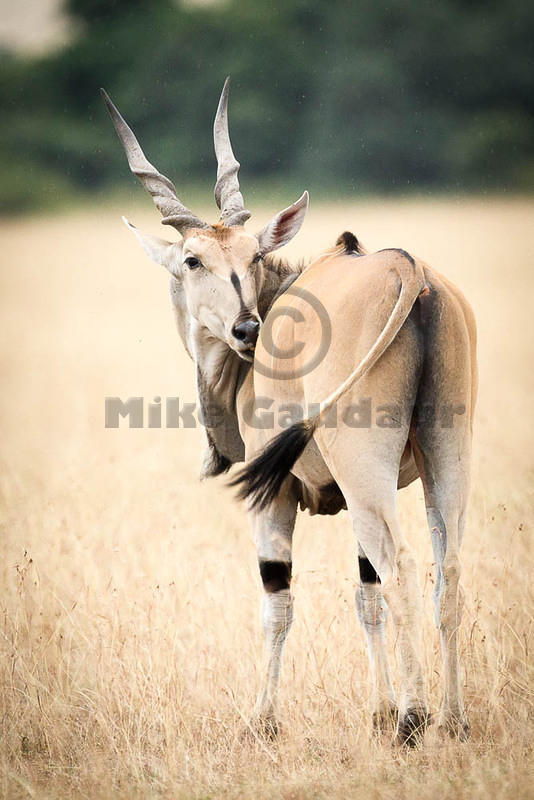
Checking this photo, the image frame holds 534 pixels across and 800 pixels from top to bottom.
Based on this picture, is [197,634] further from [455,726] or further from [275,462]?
[275,462]

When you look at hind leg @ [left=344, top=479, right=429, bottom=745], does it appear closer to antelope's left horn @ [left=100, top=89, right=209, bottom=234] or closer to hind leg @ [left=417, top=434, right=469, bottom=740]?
hind leg @ [left=417, top=434, right=469, bottom=740]

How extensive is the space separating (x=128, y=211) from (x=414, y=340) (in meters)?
28.4

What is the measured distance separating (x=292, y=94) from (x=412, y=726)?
32.4 metres

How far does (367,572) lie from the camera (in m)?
5.38

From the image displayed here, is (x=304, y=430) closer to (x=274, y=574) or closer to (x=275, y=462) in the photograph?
(x=275, y=462)

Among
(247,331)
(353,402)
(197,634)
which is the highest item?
(247,331)

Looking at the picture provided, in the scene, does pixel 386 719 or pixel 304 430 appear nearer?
pixel 304 430

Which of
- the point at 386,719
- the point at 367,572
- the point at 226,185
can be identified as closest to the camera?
the point at 386,719

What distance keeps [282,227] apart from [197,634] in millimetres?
2344

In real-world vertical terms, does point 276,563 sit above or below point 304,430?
below

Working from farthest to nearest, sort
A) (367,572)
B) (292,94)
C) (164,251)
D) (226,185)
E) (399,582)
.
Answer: (292,94)
(226,185)
(164,251)
(367,572)
(399,582)

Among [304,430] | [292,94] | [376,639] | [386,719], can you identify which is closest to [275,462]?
[304,430]

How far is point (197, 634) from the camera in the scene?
6207 millimetres

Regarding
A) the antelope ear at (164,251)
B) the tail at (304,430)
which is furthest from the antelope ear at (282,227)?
the tail at (304,430)
